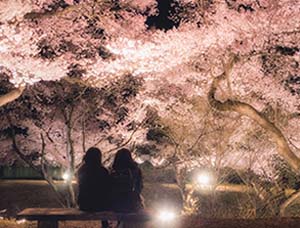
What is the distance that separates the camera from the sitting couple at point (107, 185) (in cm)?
598

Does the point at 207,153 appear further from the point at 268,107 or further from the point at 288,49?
the point at 288,49

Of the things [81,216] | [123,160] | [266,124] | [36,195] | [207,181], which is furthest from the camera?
[36,195]

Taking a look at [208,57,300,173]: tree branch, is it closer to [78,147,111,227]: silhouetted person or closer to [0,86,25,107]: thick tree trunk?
[78,147,111,227]: silhouetted person

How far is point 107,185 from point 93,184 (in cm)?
19

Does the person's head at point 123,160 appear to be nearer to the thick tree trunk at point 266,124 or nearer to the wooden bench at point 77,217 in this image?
the wooden bench at point 77,217

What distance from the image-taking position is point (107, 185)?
6082mm

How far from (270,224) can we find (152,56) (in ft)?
17.9

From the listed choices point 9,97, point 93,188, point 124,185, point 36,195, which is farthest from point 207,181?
point 36,195

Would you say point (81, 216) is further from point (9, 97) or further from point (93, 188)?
point (9, 97)

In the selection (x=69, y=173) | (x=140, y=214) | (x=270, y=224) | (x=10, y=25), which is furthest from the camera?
(x=69, y=173)

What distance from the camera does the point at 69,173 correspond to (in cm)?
1380

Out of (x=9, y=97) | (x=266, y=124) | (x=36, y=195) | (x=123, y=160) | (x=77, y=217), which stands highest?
(x=36, y=195)

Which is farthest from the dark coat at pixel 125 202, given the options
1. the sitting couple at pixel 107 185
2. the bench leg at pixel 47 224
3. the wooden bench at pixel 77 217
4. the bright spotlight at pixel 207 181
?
the bright spotlight at pixel 207 181

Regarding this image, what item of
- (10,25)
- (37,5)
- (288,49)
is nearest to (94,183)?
(10,25)
